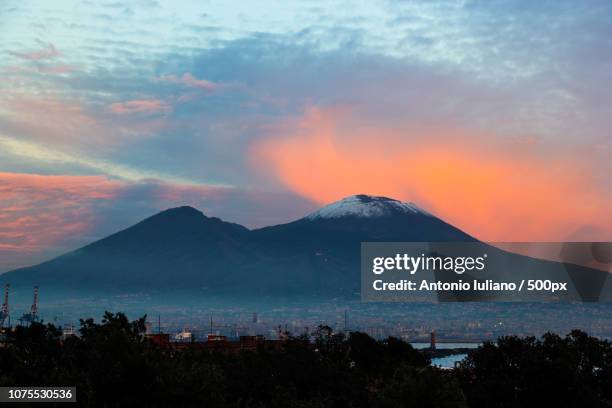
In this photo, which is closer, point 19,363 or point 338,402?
point 19,363

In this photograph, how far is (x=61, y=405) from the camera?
3139 cm

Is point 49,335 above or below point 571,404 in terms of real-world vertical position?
above

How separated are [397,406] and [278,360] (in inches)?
773

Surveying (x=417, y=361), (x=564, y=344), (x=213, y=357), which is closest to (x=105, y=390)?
(x=213, y=357)

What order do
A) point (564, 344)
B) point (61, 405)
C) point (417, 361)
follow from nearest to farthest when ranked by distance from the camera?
point (61, 405) → point (564, 344) → point (417, 361)

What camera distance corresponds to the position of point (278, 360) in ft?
188

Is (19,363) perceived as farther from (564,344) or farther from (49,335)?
(564,344)

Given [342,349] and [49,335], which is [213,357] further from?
[342,349]

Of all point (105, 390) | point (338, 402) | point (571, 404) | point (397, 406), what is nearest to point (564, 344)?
point (571, 404)

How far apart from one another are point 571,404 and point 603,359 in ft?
44.4

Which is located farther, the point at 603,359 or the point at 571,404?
the point at 603,359

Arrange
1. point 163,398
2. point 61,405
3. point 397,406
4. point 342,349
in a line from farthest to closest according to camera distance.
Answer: point 342,349
point 397,406
point 163,398
point 61,405

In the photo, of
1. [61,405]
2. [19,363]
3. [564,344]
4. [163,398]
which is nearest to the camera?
[61,405]

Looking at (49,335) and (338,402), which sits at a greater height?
(49,335)
